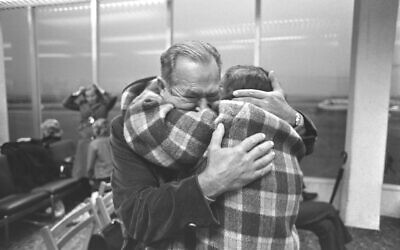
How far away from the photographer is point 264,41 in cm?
363

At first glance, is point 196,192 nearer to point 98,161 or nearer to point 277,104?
point 277,104

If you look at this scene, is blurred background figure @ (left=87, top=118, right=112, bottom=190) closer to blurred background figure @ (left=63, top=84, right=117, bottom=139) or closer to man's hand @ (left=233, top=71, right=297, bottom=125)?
blurred background figure @ (left=63, top=84, right=117, bottom=139)

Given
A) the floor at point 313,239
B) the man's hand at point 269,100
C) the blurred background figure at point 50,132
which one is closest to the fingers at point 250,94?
the man's hand at point 269,100

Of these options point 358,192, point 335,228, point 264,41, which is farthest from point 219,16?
point 335,228

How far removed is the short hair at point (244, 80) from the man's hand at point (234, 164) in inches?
7.1

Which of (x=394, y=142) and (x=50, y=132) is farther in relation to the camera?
(x=50, y=132)

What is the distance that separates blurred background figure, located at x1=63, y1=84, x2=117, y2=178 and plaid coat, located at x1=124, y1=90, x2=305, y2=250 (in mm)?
3182

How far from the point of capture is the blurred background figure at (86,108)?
3.63 m

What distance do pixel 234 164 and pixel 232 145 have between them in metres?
0.04

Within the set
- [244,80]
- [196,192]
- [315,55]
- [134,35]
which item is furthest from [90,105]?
[196,192]

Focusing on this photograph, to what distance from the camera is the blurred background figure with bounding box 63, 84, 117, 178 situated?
363 cm

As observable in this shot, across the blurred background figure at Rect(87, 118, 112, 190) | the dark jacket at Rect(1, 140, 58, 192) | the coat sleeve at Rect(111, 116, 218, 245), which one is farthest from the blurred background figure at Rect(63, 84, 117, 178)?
the coat sleeve at Rect(111, 116, 218, 245)

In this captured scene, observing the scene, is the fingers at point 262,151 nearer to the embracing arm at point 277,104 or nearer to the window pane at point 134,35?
the embracing arm at point 277,104

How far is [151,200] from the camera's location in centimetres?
66
